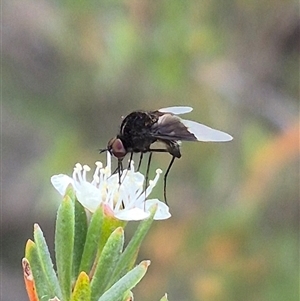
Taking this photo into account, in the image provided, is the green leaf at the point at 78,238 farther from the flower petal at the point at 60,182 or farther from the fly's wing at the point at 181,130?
the fly's wing at the point at 181,130

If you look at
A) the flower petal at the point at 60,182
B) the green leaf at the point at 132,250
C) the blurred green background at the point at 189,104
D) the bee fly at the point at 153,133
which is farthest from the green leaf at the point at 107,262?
the blurred green background at the point at 189,104

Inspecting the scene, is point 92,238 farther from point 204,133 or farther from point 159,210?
point 204,133

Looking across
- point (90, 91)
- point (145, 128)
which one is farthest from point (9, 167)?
point (145, 128)

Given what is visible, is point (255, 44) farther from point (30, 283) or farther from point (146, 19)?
point (30, 283)

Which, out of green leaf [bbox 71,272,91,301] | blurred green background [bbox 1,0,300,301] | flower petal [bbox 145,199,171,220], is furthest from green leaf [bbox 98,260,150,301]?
blurred green background [bbox 1,0,300,301]

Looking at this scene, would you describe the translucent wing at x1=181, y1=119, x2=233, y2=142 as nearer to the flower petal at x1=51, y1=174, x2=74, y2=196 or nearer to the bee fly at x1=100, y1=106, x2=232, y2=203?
the bee fly at x1=100, y1=106, x2=232, y2=203
